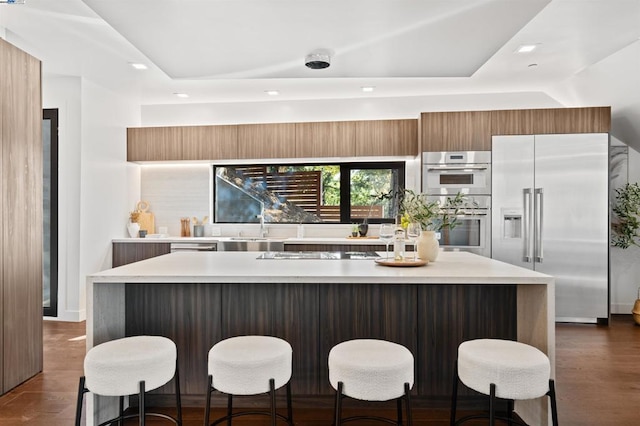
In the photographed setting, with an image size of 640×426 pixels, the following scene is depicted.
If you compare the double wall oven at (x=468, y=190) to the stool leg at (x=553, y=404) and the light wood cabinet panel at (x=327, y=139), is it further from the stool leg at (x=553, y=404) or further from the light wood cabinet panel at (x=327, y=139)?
the stool leg at (x=553, y=404)

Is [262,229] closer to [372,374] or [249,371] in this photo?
[249,371]

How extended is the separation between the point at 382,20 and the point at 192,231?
3.98 meters

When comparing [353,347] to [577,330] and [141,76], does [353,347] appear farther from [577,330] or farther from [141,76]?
[141,76]

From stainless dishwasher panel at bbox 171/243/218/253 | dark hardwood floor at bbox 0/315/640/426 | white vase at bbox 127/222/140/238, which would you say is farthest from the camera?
white vase at bbox 127/222/140/238

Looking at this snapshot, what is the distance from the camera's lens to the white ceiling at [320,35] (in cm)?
259

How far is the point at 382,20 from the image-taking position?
2.76 meters

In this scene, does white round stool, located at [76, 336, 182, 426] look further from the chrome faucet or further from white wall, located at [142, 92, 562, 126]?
white wall, located at [142, 92, 562, 126]

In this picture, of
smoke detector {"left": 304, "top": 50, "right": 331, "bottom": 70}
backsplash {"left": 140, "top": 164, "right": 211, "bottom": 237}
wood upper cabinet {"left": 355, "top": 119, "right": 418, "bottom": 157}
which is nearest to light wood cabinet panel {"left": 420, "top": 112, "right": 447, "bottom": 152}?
wood upper cabinet {"left": 355, "top": 119, "right": 418, "bottom": 157}

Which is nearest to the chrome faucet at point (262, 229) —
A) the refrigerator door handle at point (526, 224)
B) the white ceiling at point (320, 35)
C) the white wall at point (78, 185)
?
the white wall at point (78, 185)

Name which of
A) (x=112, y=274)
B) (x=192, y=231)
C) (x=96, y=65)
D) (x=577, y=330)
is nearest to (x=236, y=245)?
(x=192, y=231)

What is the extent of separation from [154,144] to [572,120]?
196 inches

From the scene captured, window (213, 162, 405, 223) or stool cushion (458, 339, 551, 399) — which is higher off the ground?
window (213, 162, 405, 223)

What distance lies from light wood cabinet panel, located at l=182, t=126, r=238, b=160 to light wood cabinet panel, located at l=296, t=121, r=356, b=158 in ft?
2.80

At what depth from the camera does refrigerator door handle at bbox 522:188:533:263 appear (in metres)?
4.63
